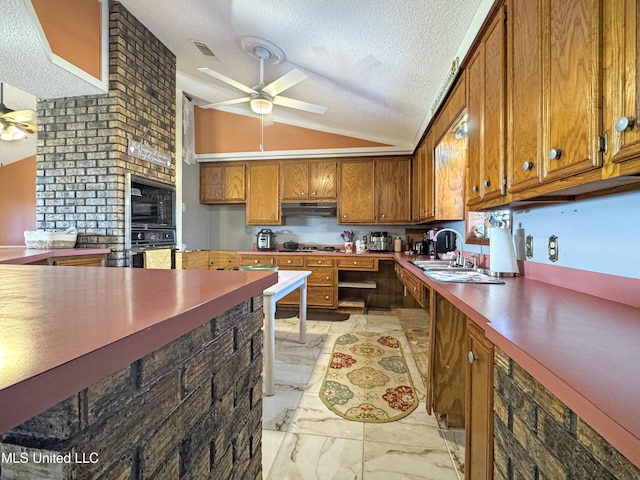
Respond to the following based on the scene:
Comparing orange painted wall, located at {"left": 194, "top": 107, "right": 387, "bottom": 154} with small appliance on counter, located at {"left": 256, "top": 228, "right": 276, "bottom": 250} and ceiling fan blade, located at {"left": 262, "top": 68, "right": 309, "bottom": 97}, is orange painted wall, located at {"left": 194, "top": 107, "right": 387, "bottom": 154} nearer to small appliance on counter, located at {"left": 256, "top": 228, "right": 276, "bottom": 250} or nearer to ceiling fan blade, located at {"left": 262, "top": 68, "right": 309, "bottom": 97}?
small appliance on counter, located at {"left": 256, "top": 228, "right": 276, "bottom": 250}

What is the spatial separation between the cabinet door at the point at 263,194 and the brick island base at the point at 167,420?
3738mm

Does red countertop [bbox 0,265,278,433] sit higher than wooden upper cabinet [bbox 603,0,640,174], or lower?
lower

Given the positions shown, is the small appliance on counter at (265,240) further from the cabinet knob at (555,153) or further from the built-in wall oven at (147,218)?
the cabinet knob at (555,153)

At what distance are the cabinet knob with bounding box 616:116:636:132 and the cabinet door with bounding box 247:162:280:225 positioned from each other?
4028 millimetres

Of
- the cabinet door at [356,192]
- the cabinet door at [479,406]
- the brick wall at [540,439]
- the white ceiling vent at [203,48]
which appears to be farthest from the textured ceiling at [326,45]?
the brick wall at [540,439]

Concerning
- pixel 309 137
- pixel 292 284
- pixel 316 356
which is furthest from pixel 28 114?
pixel 316 356

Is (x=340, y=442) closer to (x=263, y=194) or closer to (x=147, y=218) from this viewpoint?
(x=147, y=218)

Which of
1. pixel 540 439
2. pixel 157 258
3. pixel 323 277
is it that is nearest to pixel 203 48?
pixel 157 258

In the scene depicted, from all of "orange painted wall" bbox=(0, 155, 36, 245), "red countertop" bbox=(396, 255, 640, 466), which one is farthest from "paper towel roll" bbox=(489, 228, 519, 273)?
"orange painted wall" bbox=(0, 155, 36, 245)

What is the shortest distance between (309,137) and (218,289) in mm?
4121

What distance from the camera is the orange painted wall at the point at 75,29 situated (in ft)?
7.16

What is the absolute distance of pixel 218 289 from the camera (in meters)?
0.67

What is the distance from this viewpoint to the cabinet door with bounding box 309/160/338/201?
175 inches

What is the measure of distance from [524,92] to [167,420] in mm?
1647
